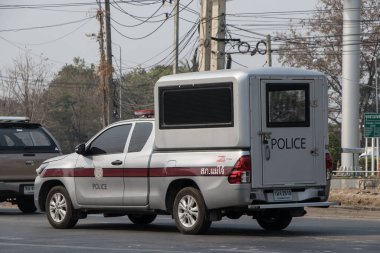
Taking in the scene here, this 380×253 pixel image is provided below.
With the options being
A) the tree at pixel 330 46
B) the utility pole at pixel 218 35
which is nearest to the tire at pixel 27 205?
the utility pole at pixel 218 35

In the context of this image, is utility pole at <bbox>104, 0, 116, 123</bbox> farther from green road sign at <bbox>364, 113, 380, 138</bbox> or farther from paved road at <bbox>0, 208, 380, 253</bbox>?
paved road at <bbox>0, 208, 380, 253</bbox>

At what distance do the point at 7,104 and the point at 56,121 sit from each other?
920cm

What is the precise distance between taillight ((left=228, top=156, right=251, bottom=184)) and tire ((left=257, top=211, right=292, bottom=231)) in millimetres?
1594

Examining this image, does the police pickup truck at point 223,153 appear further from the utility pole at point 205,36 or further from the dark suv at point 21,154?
the utility pole at point 205,36

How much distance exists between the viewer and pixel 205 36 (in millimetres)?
31906

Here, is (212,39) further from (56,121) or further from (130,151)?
(56,121)

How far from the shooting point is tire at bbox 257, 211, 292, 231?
55.8ft

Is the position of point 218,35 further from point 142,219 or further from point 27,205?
point 142,219

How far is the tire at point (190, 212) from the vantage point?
15906 mm

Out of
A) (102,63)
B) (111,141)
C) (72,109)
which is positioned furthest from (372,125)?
(72,109)

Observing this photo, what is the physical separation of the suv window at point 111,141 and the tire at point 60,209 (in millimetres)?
908

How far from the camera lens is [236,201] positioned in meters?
15.6

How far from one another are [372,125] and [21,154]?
1653 cm

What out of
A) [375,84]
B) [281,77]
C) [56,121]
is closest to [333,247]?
[281,77]
